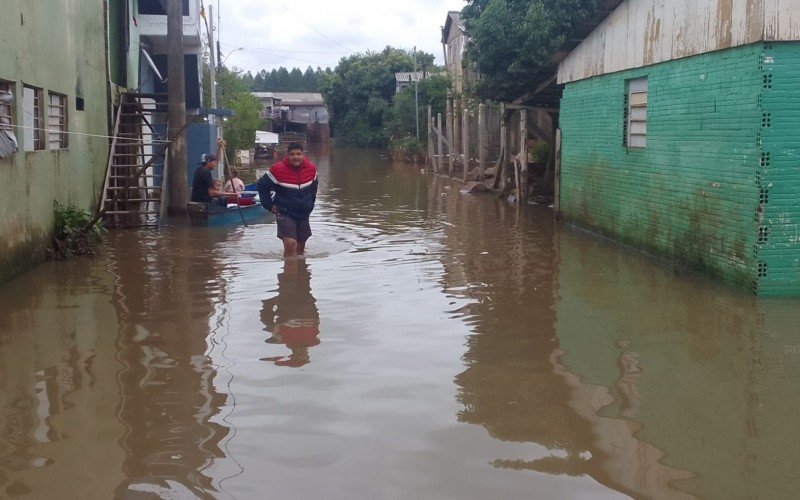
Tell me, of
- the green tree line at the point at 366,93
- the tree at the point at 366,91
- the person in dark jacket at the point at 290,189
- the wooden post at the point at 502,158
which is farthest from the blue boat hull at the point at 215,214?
the tree at the point at 366,91

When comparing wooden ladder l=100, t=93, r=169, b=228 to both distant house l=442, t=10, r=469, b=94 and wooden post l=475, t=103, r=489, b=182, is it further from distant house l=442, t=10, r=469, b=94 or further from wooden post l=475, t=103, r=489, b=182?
distant house l=442, t=10, r=469, b=94

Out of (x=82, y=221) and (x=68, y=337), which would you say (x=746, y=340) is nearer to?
(x=68, y=337)

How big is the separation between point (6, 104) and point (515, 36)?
35.4 feet

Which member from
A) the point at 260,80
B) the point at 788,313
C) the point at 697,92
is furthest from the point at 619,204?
the point at 260,80

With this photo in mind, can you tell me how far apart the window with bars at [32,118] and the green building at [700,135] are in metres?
8.10

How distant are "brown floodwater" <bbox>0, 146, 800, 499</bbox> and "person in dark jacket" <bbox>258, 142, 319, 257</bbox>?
0.68 metres

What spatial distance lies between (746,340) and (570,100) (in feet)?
31.4

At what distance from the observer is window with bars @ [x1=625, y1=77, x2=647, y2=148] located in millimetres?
13008

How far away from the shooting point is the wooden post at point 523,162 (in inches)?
800

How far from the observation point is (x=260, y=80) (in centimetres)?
13800

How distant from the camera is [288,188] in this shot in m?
11.7

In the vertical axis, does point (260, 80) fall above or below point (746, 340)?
above

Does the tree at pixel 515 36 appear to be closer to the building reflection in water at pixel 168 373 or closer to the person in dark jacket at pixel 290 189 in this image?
the person in dark jacket at pixel 290 189

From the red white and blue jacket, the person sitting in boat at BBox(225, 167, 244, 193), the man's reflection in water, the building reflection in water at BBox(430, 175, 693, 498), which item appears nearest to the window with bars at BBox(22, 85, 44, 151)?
the red white and blue jacket
